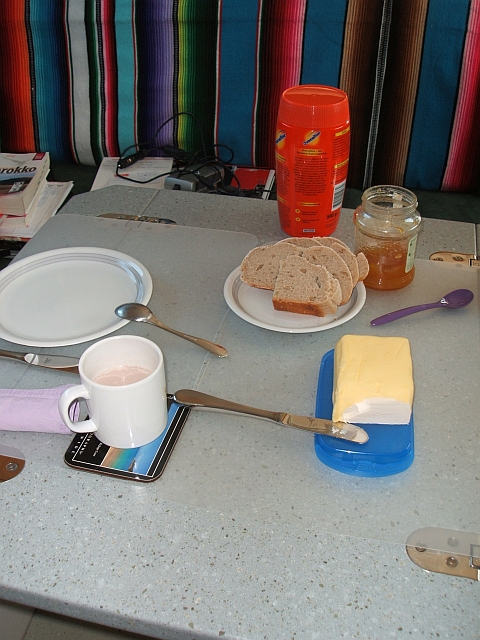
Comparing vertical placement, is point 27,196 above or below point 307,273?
below

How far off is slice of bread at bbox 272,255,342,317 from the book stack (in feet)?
3.14

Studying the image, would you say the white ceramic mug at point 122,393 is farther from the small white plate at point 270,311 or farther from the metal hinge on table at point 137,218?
the metal hinge on table at point 137,218

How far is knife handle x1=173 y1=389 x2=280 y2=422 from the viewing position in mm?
745

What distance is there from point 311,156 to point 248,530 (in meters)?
0.66

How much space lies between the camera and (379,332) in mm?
924

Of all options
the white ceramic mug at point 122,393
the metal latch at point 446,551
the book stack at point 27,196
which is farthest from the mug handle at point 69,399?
the book stack at point 27,196

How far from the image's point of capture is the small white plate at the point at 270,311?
0.90 m

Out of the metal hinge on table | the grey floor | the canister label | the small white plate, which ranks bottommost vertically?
the grey floor

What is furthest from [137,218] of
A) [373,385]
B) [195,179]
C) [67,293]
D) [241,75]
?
[241,75]

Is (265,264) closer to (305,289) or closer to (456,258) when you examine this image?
(305,289)

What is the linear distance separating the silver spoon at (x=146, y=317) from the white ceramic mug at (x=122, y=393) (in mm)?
153

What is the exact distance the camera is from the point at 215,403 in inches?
30.1

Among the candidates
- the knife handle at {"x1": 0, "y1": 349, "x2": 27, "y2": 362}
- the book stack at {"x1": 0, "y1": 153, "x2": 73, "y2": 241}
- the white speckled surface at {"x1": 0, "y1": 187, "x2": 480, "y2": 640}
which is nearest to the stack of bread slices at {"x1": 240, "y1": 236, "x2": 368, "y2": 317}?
the white speckled surface at {"x1": 0, "y1": 187, "x2": 480, "y2": 640}

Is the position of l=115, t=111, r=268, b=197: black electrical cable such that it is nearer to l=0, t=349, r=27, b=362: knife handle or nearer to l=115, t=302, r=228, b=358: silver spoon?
l=115, t=302, r=228, b=358: silver spoon
